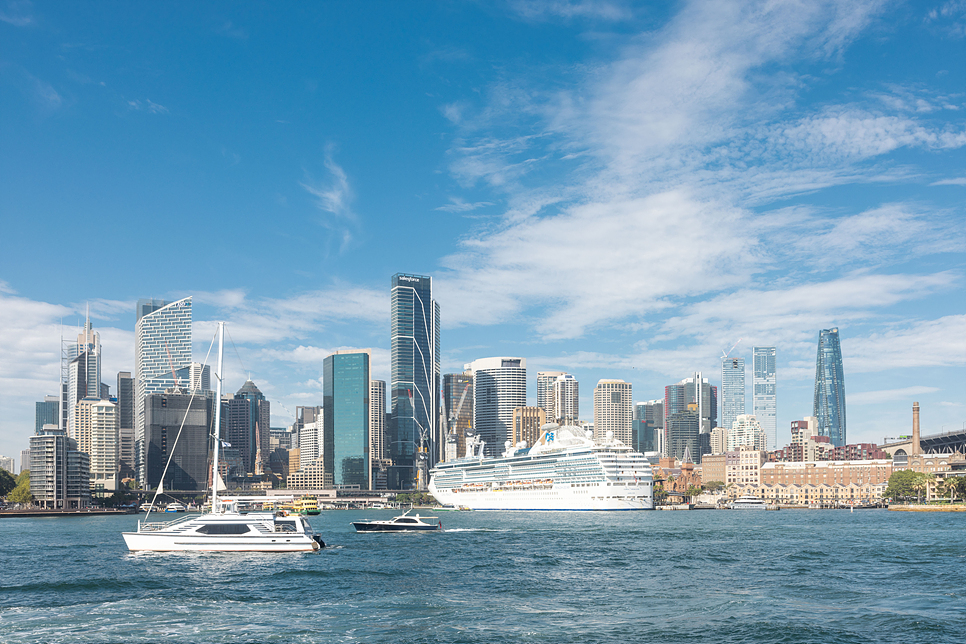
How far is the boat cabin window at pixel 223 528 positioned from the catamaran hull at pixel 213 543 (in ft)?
1.53

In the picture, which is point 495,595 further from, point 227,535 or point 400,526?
point 400,526

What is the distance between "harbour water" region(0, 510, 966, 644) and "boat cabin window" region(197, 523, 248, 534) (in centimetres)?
235

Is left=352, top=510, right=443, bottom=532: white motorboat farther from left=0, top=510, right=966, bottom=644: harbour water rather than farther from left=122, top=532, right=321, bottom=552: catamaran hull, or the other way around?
left=122, top=532, right=321, bottom=552: catamaran hull

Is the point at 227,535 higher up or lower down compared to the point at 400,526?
higher up

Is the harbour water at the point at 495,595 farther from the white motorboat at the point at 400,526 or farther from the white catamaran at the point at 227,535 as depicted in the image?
the white motorboat at the point at 400,526

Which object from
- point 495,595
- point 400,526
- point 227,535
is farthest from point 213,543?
point 400,526

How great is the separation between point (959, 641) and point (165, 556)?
59.4 metres

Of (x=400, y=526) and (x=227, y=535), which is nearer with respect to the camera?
(x=227, y=535)

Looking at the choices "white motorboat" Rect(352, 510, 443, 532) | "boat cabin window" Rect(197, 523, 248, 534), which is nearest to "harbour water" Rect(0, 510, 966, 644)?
"boat cabin window" Rect(197, 523, 248, 534)

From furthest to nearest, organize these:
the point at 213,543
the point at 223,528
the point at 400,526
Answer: the point at 400,526 < the point at 223,528 < the point at 213,543

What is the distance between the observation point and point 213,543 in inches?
2857

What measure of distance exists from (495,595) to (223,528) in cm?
3137

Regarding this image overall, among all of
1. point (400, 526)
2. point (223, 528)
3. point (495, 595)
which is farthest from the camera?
point (400, 526)

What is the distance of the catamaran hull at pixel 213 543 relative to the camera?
72.6 metres
